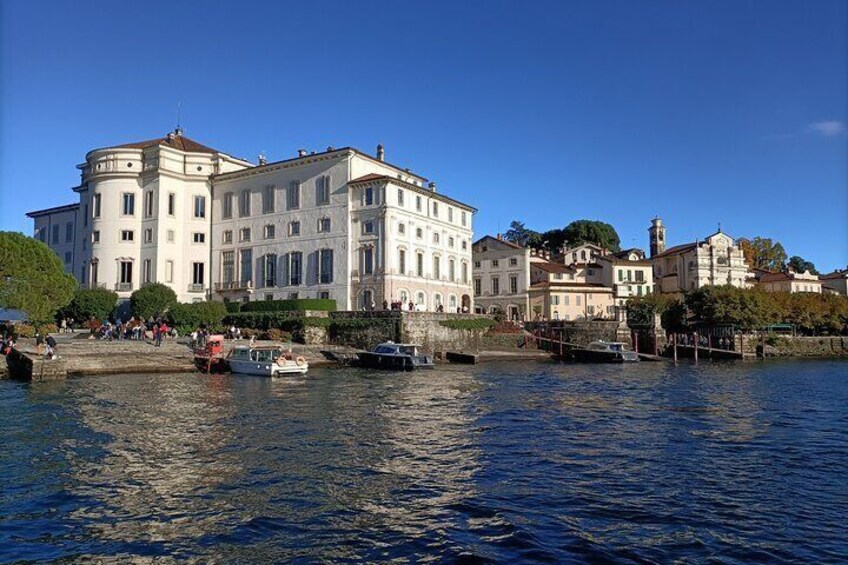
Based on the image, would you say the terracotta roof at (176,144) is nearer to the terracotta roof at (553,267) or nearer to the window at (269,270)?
the window at (269,270)

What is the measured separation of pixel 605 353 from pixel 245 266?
33.6 m

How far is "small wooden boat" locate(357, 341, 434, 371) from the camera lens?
43375 millimetres

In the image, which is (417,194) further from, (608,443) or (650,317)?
(608,443)

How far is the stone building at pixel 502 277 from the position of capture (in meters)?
78.1

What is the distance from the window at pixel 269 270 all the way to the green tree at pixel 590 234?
6243 cm

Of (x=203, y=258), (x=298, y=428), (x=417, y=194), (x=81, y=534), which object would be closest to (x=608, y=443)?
(x=298, y=428)

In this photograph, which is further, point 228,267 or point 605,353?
point 228,267

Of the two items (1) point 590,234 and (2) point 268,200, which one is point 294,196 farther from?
(1) point 590,234

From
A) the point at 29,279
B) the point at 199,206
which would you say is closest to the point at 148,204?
the point at 199,206

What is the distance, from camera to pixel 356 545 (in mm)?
9945

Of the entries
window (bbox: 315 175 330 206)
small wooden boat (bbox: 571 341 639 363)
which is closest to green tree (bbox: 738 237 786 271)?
small wooden boat (bbox: 571 341 639 363)

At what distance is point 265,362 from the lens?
38562 mm

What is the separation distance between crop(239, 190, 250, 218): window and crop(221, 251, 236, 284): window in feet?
12.4

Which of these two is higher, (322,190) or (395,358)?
(322,190)
